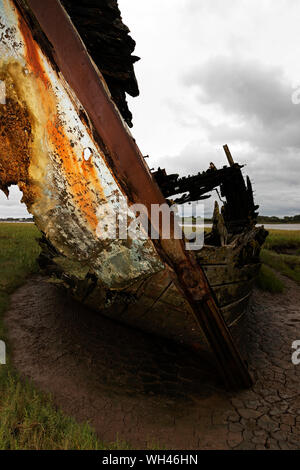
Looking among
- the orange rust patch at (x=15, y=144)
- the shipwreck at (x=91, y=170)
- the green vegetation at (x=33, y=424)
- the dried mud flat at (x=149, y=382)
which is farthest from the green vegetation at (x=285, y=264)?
the orange rust patch at (x=15, y=144)

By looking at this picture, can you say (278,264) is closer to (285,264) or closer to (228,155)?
(285,264)

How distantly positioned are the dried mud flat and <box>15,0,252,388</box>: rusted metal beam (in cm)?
95

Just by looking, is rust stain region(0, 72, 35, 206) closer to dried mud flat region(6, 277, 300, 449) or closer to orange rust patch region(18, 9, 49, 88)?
orange rust patch region(18, 9, 49, 88)

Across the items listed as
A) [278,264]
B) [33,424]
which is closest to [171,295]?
[33,424]

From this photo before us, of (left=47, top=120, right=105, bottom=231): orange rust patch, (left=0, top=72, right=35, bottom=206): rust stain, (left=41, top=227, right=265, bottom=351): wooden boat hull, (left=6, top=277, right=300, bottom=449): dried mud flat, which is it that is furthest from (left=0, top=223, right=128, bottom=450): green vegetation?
(left=0, top=72, right=35, bottom=206): rust stain

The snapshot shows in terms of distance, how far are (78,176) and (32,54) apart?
868mm

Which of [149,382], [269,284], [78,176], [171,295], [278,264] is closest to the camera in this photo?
[78,176]

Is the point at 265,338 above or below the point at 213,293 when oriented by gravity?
below

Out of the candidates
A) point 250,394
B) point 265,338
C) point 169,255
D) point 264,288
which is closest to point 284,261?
point 264,288

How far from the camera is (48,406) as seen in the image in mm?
2158

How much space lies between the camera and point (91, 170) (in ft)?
6.31
